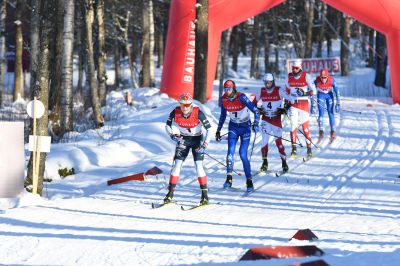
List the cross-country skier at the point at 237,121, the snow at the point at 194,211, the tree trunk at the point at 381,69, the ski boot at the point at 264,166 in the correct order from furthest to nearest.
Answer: the tree trunk at the point at 381,69, the ski boot at the point at 264,166, the cross-country skier at the point at 237,121, the snow at the point at 194,211

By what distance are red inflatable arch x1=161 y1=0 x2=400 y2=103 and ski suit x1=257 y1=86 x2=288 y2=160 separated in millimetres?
8059

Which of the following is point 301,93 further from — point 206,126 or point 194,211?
point 194,211

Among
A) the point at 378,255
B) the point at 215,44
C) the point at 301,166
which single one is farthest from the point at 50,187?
the point at 215,44

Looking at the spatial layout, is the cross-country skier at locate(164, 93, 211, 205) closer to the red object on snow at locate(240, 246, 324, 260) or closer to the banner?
the red object on snow at locate(240, 246, 324, 260)

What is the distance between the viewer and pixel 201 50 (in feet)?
68.0

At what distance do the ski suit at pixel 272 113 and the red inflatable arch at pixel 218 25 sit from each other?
806cm

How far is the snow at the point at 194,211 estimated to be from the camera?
809 centimetres

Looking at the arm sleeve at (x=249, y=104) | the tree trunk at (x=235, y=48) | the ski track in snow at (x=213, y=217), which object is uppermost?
the tree trunk at (x=235, y=48)

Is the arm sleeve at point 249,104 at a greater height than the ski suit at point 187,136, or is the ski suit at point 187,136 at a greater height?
the arm sleeve at point 249,104

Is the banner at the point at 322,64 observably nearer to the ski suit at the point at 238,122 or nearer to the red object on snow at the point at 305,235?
the ski suit at the point at 238,122

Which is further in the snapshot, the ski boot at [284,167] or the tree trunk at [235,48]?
the tree trunk at [235,48]

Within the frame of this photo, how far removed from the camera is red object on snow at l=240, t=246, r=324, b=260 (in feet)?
24.8

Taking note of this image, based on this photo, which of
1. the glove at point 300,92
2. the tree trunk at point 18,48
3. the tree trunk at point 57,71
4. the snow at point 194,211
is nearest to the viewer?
the snow at point 194,211

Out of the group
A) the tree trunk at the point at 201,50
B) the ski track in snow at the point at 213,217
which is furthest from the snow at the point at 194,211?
the tree trunk at the point at 201,50
